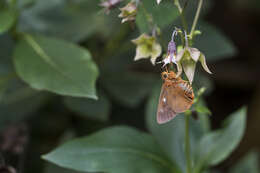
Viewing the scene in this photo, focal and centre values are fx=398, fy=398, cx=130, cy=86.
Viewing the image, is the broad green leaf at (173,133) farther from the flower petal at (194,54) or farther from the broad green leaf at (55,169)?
the flower petal at (194,54)

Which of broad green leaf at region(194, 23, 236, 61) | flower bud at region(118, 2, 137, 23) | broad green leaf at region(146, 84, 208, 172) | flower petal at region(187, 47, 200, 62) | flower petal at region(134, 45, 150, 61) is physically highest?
flower bud at region(118, 2, 137, 23)

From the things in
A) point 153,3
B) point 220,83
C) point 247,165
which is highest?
point 153,3

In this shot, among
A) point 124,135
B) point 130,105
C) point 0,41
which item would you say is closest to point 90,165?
point 124,135

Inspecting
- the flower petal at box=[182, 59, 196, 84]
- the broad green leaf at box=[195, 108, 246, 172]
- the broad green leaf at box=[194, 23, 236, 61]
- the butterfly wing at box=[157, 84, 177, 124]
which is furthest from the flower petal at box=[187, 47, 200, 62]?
the broad green leaf at box=[194, 23, 236, 61]

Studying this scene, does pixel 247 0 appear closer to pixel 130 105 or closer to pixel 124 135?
pixel 130 105

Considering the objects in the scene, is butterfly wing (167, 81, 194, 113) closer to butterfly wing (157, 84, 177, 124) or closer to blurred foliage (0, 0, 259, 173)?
butterfly wing (157, 84, 177, 124)

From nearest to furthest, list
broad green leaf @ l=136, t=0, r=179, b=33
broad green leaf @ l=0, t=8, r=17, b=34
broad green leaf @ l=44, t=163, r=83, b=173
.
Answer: broad green leaf @ l=136, t=0, r=179, b=33, broad green leaf @ l=0, t=8, r=17, b=34, broad green leaf @ l=44, t=163, r=83, b=173

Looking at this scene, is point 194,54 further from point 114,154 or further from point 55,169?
point 55,169
